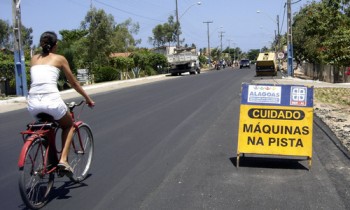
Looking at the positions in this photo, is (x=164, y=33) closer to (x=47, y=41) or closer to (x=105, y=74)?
(x=105, y=74)

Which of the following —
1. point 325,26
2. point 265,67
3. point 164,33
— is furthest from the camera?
point 164,33

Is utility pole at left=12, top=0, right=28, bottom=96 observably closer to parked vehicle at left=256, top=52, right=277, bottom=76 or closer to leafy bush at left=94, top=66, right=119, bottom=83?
leafy bush at left=94, top=66, right=119, bottom=83

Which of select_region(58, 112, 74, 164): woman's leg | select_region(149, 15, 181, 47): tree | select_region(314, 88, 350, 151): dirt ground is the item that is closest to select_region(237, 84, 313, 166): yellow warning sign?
select_region(314, 88, 350, 151): dirt ground

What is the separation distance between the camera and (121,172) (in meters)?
6.99

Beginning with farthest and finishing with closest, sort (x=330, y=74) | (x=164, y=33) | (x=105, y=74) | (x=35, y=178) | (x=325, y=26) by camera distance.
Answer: (x=164, y=33)
(x=105, y=74)
(x=325, y=26)
(x=330, y=74)
(x=35, y=178)

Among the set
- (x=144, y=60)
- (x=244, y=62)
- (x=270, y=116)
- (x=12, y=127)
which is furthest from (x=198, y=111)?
(x=244, y=62)

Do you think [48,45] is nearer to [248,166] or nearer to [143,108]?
[248,166]

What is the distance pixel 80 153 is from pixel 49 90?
4.61 feet

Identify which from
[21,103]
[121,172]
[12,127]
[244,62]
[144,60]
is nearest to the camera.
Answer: [121,172]

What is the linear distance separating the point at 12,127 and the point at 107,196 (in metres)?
7.61

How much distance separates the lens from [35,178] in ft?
17.3

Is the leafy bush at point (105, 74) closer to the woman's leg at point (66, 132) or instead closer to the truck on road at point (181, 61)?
the truck on road at point (181, 61)

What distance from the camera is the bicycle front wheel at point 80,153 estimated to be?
6.26 m

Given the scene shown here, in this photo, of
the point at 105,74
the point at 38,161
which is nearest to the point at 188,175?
the point at 38,161
